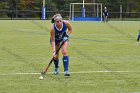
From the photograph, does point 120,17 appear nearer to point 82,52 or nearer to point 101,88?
point 82,52

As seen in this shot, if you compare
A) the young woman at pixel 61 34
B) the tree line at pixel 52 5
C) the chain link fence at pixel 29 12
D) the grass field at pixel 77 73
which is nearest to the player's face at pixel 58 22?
the young woman at pixel 61 34

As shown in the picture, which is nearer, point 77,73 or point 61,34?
point 61,34

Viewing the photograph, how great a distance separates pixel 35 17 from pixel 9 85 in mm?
54626

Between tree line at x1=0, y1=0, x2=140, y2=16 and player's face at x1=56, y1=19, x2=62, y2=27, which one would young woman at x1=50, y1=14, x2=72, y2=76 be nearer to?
player's face at x1=56, y1=19, x2=62, y2=27

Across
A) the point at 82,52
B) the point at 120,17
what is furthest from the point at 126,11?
the point at 82,52

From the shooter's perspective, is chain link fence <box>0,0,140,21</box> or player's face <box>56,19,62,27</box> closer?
player's face <box>56,19,62,27</box>

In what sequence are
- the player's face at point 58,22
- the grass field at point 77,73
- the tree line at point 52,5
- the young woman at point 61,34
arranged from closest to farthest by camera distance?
the grass field at point 77,73
the player's face at point 58,22
the young woman at point 61,34
the tree line at point 52,5

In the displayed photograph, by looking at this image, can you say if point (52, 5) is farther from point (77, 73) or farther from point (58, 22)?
point (58, 22)

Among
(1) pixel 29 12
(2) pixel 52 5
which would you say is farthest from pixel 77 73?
(2) pixel 52 5

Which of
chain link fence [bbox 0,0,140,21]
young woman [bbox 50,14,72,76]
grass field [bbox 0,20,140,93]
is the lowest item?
chain link fence [bbox 0,0,140,21]

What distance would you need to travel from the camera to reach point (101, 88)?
431 inches

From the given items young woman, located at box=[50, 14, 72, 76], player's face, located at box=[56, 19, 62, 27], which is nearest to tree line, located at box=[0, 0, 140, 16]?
young woman, located at box=[50, 14, 72, 76]

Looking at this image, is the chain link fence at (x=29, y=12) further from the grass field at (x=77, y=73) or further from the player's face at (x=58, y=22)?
the player's face at (x=58, y=22)

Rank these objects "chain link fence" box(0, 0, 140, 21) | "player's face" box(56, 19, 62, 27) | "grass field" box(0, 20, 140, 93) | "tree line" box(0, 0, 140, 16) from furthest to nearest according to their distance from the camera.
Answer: "tree line" box(0, 0, 140, 16)
"chain link fence" box(0, 0, 140, 21)
"player's face" box(56, 19, 62, 27)
"grass field" box(0, 20, 140, 93)
